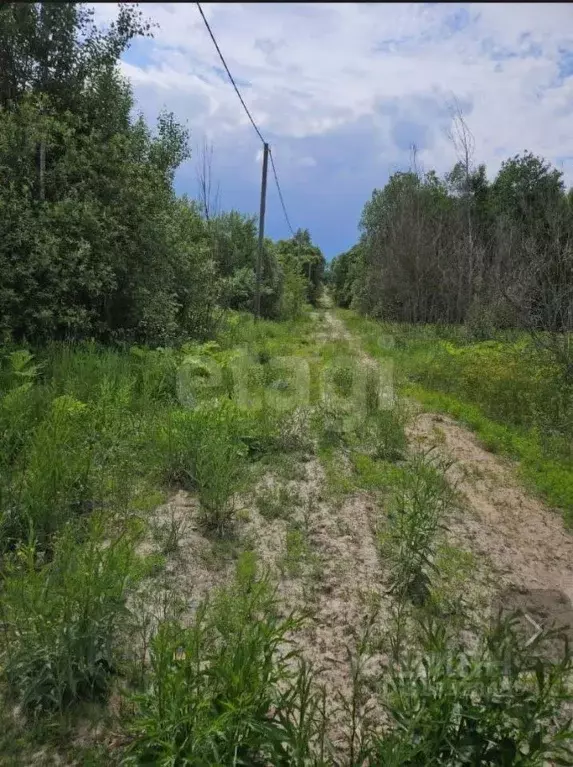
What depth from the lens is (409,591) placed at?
10.2 feet

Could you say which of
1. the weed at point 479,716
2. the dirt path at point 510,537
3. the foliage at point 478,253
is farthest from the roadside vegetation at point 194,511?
the foliage at point 478,253

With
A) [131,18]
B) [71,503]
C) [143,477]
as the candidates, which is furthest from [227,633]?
[131,18]

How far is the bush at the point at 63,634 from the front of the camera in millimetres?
2092

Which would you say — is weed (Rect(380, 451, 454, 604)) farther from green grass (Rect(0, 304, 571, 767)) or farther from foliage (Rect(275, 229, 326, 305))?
foliage (Rect(275, 229, 326, 305))

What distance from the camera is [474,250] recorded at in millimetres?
17062

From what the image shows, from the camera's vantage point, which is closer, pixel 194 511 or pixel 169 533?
pixel 169 533

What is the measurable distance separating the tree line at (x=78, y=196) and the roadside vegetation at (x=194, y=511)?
0.13 feet

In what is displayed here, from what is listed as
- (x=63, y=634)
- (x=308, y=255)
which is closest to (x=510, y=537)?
(x=63, y=634)

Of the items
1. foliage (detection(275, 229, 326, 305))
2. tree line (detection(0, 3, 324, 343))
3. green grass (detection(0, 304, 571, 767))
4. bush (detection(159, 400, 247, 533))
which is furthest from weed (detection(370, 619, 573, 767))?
foliage (detection(275, 229, 326, 305))

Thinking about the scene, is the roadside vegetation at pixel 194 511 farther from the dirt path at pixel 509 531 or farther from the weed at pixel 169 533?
the dirt path at pixel 509 531

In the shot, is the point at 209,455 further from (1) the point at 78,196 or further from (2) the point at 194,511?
(1) the point at 78,196

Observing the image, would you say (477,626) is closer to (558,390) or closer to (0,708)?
(0,708)

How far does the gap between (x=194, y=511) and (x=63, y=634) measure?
1881 millimetres

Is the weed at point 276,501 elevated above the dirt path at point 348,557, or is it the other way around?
the weed at point 276,501
